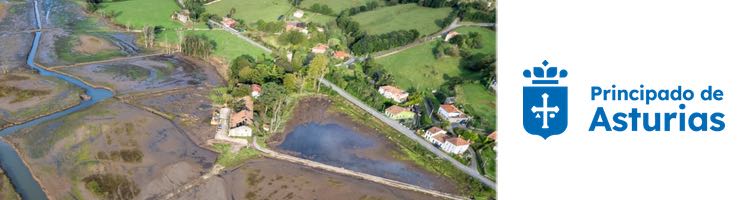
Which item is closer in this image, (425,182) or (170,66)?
(425,182)

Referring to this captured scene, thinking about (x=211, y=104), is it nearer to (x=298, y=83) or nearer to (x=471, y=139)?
(x=298, y=83)

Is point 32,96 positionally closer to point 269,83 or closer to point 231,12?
point 269,83

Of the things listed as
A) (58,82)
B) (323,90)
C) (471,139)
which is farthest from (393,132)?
(58,82)

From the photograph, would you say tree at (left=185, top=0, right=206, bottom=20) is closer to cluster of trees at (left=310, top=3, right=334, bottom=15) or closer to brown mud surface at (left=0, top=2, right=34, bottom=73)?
cluster of trees at (left=310, top=3, right=334, bottom=15)

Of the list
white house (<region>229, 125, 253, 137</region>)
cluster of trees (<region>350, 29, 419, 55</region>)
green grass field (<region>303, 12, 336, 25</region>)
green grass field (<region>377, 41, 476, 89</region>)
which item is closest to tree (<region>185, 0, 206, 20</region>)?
green grass field (<region>303, 12, 336, 25</region>)

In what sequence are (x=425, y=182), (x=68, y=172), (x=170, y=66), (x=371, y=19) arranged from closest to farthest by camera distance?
1. (x=68, y=172)
2. (x=425, y=182)
3. (x=170, y=66)
4. (x=371, y=19)

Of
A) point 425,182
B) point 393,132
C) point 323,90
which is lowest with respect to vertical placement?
point 425,182

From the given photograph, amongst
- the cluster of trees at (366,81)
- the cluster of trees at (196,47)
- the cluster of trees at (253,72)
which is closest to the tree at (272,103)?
the cluster of trees at (253,72)
